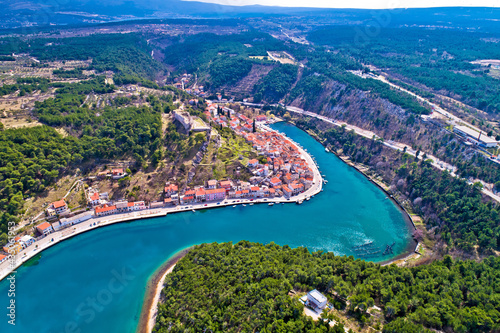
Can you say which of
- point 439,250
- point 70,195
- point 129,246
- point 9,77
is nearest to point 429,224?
point 439,250

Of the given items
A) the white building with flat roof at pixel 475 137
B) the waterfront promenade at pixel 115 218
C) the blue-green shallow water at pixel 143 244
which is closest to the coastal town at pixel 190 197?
the waterfront promenade at pixel 115 218

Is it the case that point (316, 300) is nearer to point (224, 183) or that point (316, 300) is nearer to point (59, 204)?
point (224, 183)

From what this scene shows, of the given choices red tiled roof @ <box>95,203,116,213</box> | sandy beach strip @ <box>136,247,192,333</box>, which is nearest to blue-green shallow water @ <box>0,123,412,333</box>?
sandy beach strip @ <box>136,247,192,333</box>

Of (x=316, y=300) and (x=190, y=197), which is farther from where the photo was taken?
(x=190, y=197)

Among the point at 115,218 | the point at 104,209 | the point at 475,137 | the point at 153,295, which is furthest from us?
the point at 475,137

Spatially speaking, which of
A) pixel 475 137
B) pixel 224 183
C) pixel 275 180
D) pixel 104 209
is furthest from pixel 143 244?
pixel 475 137

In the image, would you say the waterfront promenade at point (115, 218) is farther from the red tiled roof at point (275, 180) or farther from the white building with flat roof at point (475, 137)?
the white building with flat roof at point (475, 137)
